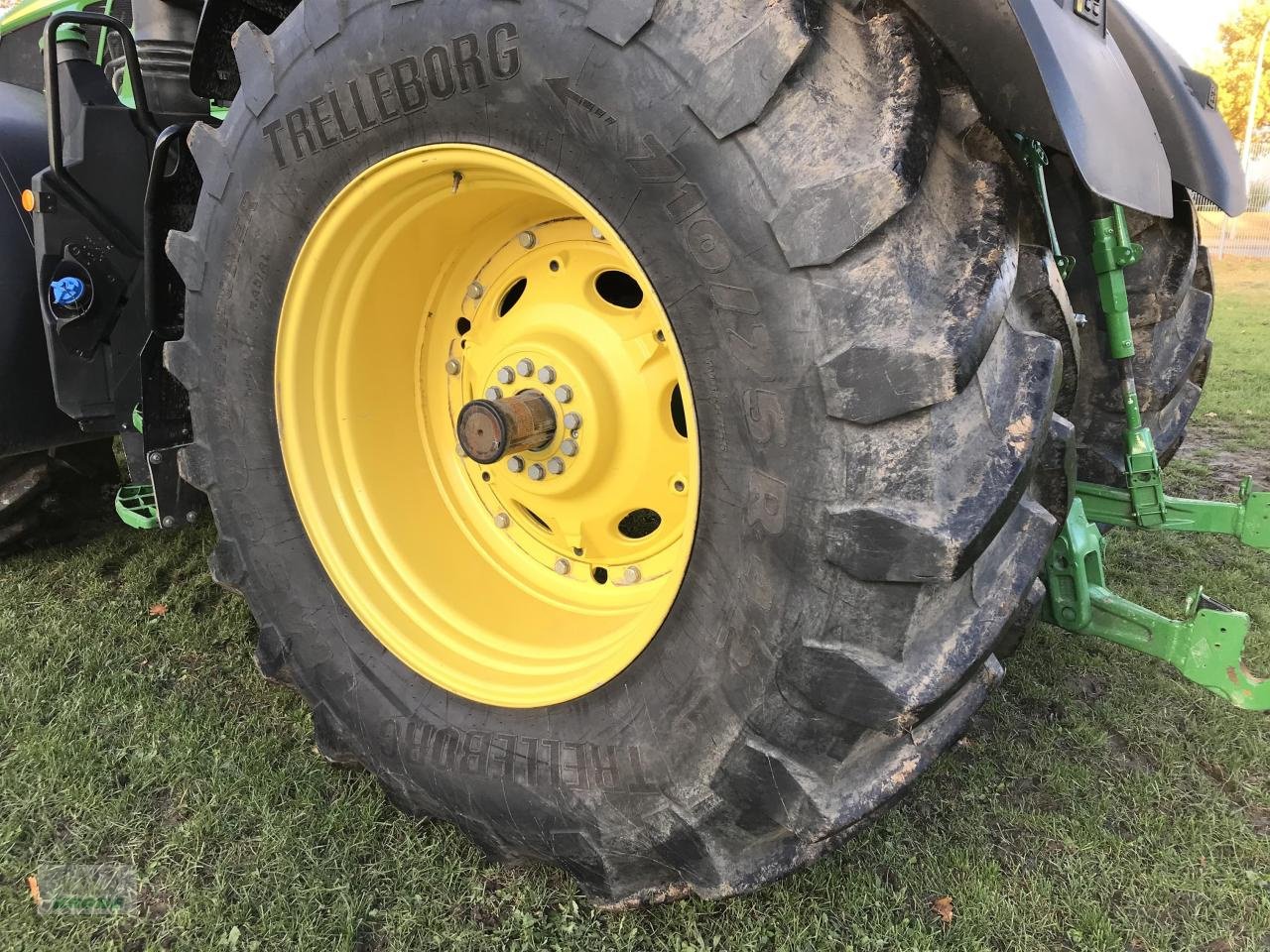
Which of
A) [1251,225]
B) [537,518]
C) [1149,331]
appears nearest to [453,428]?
[537,518]

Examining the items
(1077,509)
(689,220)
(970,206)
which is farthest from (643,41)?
(1077,509)

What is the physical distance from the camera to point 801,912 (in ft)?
5.68

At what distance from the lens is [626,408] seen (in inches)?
70.6

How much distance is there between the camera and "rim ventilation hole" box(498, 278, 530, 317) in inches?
79.6

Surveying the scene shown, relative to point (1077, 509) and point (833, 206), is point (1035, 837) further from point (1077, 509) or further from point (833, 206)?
point (833, 206)

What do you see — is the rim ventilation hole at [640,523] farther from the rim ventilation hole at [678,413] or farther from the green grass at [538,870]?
the green grass at [538,870]

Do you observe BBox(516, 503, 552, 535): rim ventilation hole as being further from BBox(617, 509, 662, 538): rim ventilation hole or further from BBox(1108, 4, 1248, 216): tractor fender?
BBox(1108, 4, 1248, 216): tractor fender

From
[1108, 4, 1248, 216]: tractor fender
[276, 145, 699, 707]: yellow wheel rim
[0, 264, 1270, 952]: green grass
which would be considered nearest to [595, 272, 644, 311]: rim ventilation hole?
[276, 145, 699, 707]: yellow wheel rim

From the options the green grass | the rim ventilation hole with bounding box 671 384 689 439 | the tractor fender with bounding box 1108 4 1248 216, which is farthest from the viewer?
the tractor fender with bounding box 1108 4 1248 216


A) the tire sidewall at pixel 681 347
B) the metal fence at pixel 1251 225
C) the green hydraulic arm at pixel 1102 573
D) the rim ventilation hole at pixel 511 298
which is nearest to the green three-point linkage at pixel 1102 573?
the green hydraulic arm at pixel 1102 573

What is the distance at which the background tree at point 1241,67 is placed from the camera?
89.1 ft

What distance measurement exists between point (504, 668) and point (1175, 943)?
1481 mm

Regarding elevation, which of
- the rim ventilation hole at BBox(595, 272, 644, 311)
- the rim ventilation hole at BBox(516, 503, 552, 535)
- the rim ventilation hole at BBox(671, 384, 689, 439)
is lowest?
the rim ventilation hole at BBox(516, 503, 552, 535)

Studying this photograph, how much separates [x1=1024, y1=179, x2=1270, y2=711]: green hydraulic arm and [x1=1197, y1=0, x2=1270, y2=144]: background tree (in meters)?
32.1
